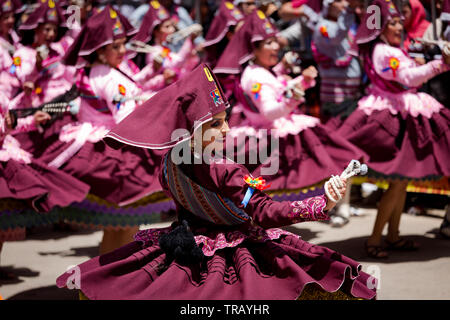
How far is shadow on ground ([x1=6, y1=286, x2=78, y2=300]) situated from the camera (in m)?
4.61

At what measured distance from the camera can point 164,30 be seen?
6.62 m

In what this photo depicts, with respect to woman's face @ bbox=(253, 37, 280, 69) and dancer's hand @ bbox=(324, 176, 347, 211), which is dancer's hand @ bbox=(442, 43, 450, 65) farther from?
dancer's hand @ bbox=(324, 176, 347, 211)

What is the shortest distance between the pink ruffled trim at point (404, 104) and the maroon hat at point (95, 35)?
6.68 feet

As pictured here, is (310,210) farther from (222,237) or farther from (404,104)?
(404,104)

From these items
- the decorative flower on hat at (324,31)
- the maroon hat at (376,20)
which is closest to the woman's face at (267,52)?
the maroon hat at (376,20)

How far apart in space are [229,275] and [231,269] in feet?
0.18

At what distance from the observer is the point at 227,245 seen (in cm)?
270

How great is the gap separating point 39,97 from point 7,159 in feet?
5.96

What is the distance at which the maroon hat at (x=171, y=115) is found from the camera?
100 inches

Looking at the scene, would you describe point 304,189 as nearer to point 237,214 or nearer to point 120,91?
point 120,91

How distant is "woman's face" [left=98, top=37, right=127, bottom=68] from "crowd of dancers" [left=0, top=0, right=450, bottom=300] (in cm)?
1

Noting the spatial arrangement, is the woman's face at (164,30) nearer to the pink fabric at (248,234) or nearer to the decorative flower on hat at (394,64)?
the decorative flower on hat at (394,64)

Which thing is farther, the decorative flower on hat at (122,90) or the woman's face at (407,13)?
the woman's face at (407,13)
